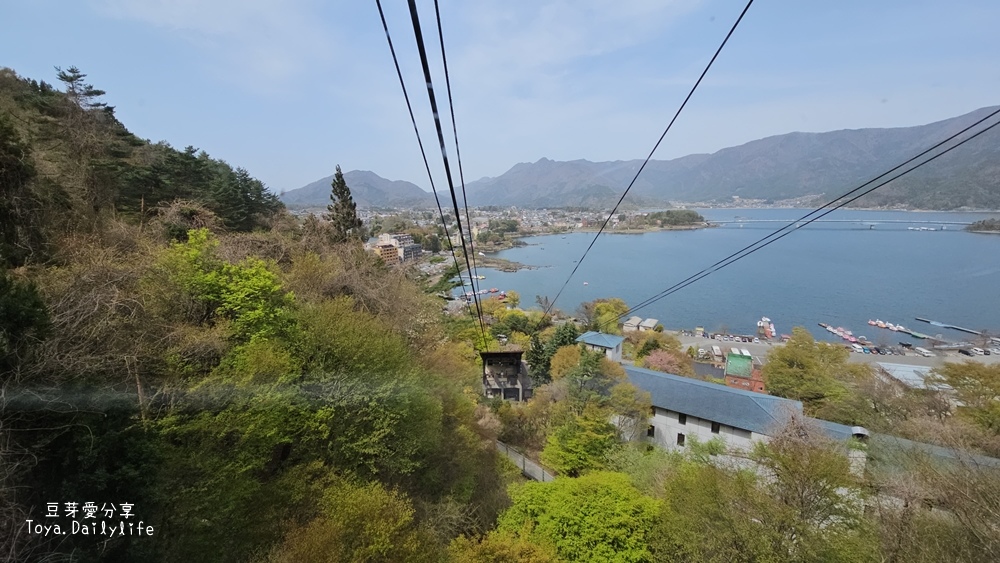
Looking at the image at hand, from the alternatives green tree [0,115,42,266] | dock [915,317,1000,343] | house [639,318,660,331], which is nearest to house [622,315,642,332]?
house [639,318,660,331]

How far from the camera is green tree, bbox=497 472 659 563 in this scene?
227 inches

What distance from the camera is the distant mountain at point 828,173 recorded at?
82.2 metres

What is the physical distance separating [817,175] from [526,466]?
175788mm

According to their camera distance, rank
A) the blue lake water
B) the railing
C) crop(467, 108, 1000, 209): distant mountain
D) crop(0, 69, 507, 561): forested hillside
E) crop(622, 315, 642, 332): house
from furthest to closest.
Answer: crop(467, 108, 1000, 209): distant mountain → the blue lake water → crop(622, 315, 642, 332): house → the railing → crop(0, 69, 507, 561): forested hillside

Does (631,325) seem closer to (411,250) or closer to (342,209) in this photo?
(411,250)

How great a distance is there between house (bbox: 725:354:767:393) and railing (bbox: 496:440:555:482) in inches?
424

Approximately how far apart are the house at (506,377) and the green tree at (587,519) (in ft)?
32.3

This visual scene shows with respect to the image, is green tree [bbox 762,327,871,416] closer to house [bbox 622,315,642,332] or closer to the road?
the road

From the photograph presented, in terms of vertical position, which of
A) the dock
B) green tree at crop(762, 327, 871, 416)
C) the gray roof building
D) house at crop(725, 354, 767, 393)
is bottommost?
the dock

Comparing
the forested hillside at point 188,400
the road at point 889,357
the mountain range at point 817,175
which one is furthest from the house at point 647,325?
the mountain range at point 817,175

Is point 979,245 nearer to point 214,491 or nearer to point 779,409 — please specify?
point 779,409

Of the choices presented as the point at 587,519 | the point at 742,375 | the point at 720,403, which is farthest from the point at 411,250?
the point at 587,519

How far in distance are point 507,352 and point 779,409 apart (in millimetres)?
9267

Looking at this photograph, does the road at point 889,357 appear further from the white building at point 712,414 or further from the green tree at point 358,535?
the green tree at point 358,535
